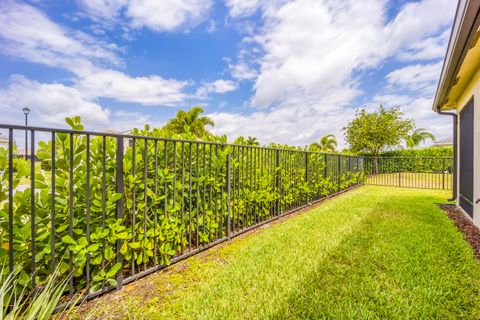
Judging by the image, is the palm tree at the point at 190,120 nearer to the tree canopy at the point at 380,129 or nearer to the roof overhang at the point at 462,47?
the tree canopy at the point at 380,129

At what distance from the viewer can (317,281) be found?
2299 mm

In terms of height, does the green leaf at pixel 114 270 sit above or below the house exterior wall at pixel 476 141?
below

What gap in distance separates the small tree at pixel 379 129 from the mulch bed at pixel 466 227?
1495 centimetres

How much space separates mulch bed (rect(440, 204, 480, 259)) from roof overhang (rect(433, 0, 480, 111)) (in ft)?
8.69

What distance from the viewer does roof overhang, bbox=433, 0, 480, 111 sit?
6.82 feet

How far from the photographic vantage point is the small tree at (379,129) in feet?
63.4

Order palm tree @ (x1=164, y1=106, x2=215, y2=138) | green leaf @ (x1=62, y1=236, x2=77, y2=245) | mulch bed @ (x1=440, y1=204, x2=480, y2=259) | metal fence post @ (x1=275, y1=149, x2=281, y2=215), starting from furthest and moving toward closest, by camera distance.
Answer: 1. palm tree @ (x1=164, y1=106, x2=215, y2=138)
2. metal fence post @ (x1=275, y1=149, x2=281, y2=215)
3. mulch bed @ (x1=440, y1=204, x2=480, y2=259)
4. green leaf @ (x1=62, y1=236, x2=77, y2=245)

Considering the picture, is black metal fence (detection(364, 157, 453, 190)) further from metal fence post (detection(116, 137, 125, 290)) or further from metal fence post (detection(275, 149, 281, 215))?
metal fence post (detection(116, 137, 125, 290))

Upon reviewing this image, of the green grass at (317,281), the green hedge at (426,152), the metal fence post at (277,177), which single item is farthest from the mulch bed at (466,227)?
the green hedge at (426,152)

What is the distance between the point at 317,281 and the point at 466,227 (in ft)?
13.1

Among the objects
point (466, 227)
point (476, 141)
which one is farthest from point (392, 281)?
point (476, 141)

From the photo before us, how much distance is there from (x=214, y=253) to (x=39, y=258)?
1925mm

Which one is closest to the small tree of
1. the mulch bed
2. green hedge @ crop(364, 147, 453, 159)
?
green hedge @ crop(364, 147, 453, 159)

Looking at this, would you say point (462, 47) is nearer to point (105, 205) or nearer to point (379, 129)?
point (105, 205)
